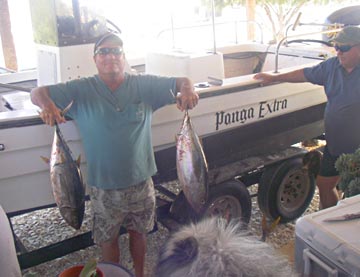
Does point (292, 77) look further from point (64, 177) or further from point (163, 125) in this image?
point (64, 177)

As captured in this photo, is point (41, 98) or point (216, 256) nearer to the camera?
point (216, 256)

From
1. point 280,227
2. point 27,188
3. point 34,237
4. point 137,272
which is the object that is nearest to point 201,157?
point 137,272

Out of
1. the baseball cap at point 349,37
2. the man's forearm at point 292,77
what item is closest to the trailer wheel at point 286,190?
the man's forearm at point 292,77

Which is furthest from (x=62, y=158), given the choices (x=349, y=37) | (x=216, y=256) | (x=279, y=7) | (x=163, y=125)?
(x=279, y=7)

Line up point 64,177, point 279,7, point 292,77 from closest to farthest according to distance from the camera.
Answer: point 64,177, point 292,77, point 279,7

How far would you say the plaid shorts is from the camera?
9.25ft

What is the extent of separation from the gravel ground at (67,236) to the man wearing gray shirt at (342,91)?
30.6 inches

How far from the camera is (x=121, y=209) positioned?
112 inches

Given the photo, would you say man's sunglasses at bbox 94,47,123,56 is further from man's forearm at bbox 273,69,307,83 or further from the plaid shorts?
man's forearm at bbox 273,69,307,83

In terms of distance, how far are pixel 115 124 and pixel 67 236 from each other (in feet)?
6.10

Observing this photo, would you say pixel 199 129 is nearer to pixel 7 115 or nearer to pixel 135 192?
pixel 135 192

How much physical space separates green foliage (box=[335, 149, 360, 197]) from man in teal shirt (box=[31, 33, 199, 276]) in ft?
3.19

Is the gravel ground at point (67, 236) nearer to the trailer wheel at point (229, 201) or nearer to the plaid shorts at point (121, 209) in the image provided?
the trailer wheel at point (229, 201)

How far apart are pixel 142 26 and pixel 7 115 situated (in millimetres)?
15912
